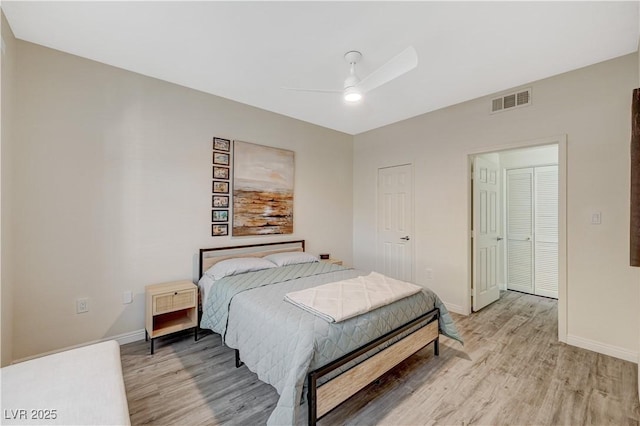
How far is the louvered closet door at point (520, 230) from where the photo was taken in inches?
171

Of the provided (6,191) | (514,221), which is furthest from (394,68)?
(514,221)

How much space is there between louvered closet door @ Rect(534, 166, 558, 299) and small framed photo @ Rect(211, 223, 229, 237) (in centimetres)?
463

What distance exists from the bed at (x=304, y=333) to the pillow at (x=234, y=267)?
0.01 metres

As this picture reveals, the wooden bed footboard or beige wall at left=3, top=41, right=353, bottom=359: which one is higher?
beige wall at left=3, top=41, right=353, bottom=359

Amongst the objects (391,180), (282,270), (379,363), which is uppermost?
(391,180)

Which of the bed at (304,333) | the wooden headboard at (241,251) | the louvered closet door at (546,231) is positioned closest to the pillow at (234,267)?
the bed at (304,333)

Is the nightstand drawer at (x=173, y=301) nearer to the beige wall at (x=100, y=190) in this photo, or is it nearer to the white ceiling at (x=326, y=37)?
the beige wall at (x=100, y=190)

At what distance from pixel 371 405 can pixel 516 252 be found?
3980mm

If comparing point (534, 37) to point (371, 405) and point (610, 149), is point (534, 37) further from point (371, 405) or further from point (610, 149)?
point (371, 405)

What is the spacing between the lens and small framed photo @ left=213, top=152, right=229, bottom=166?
3.22m

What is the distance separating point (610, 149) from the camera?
2.45m

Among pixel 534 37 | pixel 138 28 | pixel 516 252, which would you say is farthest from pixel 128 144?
pixel 516 252

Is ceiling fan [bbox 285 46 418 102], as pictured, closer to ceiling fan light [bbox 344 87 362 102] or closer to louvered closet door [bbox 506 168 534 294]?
ceiling fan light [bbox 344 87 362 102]

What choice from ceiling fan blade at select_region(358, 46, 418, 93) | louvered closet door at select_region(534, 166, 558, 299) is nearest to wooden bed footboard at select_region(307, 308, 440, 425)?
ceiling fan blade at select_region(358, 46, 418, 93)
